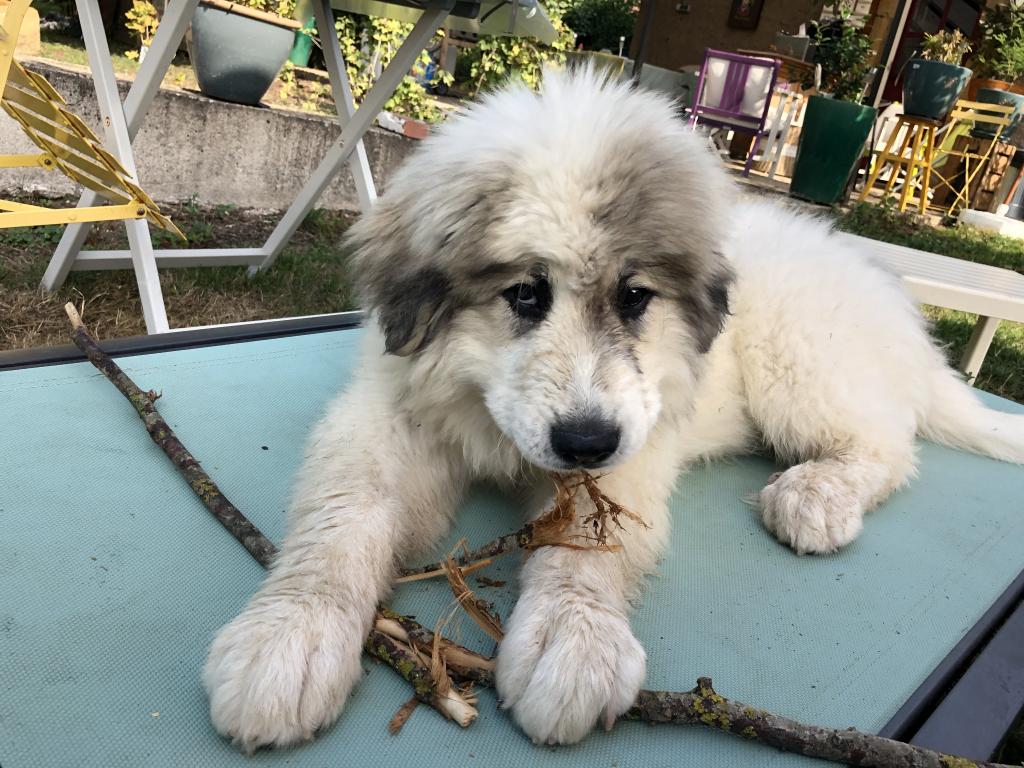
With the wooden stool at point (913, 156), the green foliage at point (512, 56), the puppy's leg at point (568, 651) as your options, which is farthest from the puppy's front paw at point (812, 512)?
the wooden stool at point (913, 156)

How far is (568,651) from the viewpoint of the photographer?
4.03 feet

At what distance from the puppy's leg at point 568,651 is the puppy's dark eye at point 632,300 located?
0.53 meters

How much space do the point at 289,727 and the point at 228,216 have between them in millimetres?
5079


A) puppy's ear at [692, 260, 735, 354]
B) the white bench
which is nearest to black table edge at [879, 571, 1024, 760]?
puppy's ear at [692, 260, 735, 354]

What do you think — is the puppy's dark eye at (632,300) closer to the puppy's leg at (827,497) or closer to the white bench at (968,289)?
the puppy's leg at (827,497)

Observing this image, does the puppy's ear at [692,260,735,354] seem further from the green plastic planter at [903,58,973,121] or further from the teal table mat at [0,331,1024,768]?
the green plastic planter at [903,58,973,121]

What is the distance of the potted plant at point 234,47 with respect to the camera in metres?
5.41

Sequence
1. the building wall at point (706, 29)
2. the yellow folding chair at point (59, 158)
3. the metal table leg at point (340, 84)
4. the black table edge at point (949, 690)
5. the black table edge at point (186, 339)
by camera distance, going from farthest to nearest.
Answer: the building wall at point (706, 29) < the metal table leg at point (340, 84) < the yellow folding chair at point (59, 158) < the black table edge at point (186, 339) < the black table edge at point (949, 690)

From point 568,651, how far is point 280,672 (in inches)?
18.0

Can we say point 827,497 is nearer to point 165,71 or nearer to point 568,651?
point 568,651

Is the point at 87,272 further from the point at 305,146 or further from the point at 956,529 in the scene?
the point at 956,529

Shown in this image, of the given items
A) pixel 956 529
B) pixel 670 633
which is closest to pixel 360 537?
pixel 670 633

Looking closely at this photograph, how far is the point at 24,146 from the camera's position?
186 inches

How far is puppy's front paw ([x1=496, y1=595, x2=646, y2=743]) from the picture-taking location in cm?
120
